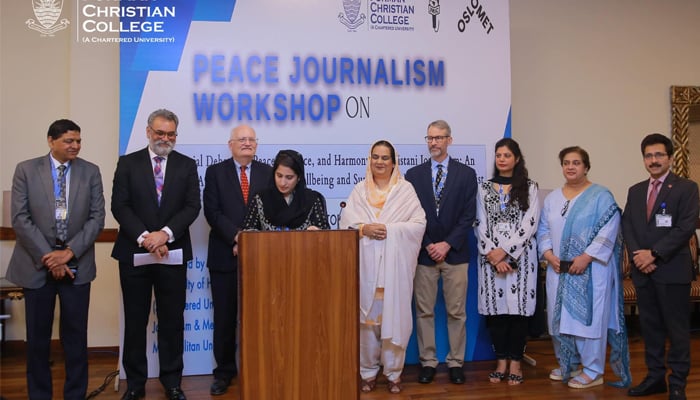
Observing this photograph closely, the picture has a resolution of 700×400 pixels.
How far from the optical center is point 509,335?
391cm

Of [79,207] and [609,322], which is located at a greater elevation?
[79,207]

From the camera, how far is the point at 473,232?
4.33 metres

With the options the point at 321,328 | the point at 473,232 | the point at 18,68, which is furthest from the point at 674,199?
the point at 18,68

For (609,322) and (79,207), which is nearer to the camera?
(79,207)

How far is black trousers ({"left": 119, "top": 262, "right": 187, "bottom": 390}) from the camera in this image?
3496 mm

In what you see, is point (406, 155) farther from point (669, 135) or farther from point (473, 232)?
point (669, 135)

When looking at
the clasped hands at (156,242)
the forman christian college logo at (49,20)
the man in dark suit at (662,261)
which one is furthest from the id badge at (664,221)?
the forman christian college logo at (49,20)

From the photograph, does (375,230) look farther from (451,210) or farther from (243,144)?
(243,144)

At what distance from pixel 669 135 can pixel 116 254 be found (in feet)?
16.7

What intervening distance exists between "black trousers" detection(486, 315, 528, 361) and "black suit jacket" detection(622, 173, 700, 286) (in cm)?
77

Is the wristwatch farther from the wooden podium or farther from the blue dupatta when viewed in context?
the wooden podium

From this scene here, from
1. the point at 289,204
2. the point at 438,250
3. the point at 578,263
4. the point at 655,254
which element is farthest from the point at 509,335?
the point at 289,204

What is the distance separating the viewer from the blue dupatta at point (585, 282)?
370 centimetres

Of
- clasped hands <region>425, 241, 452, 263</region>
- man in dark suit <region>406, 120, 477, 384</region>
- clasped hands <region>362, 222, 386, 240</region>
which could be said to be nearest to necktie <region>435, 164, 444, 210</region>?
man in dark suit <region>406, 120, 477, 384</region>
